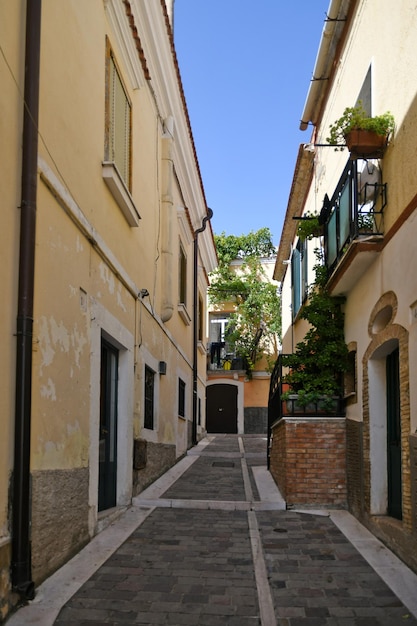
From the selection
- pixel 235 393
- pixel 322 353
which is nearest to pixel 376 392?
pixel 322 353

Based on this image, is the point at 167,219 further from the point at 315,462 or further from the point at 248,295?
the point at 248,295

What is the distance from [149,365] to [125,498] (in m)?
2.37

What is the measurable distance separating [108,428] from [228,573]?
8.93ft

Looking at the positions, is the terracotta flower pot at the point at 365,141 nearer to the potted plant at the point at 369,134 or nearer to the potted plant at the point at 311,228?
the potted plant at the point at 369,134

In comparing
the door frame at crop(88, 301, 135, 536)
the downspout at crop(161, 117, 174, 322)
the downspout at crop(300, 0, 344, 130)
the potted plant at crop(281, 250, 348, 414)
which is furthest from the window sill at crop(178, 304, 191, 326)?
the door frame at crop(88, 301, 135, 536)

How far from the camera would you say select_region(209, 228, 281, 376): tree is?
90.9ft

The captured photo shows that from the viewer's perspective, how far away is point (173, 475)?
11078 mm

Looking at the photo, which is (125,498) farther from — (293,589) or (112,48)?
(112,48)

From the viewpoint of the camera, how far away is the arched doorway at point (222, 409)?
92.0 feet

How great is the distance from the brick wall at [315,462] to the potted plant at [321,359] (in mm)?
299

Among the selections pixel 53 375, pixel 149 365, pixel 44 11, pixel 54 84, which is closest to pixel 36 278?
pixel 53 375

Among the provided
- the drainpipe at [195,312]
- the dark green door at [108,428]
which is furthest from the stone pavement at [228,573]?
the drainpipe at [195,312]

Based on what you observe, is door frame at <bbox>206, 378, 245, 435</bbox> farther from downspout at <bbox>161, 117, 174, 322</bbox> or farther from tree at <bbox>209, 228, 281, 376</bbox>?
downspout at <bbox>161, 117, 174, 322</bbox>

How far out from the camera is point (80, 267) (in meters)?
6.31
